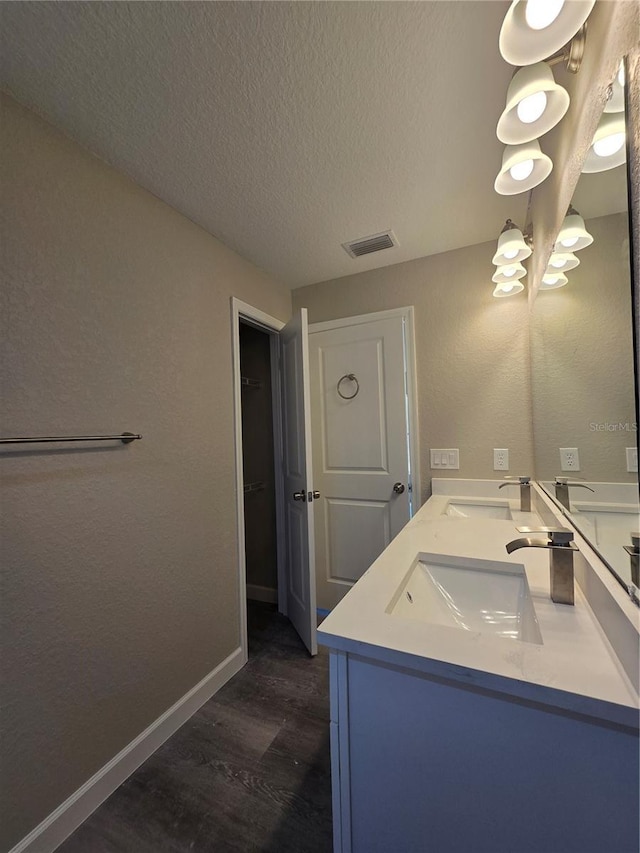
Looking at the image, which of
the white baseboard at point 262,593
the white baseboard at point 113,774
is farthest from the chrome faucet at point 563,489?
the white baseboard at point 262,593

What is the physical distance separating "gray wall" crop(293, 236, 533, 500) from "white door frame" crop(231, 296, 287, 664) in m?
0.81

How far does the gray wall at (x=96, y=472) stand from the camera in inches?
40.1

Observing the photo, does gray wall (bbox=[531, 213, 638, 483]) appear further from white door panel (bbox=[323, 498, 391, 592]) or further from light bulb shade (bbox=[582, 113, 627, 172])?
white door panel (bbox=[323, 498, 391, 592])

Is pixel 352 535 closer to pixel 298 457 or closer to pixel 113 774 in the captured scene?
pixel 298 457

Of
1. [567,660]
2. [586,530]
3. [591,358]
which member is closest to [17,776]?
[567,660]

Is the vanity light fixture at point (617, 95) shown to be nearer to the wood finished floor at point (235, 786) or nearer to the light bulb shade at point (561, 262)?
the light bulb shade at point (561, 262)

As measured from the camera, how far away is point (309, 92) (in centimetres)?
107

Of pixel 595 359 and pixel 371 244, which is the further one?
pixel 371 244

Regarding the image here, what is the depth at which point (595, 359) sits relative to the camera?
0.81 m

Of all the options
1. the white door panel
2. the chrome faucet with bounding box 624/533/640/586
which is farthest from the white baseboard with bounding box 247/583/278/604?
the chrome faucet with bounding box 624/533/640/586

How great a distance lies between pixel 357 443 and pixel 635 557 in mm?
1751

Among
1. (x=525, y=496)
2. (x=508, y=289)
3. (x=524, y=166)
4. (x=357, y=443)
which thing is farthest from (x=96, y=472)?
(x=508, y=289)

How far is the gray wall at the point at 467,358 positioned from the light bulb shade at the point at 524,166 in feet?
3.15

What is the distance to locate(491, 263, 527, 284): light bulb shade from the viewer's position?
5.45 ft
